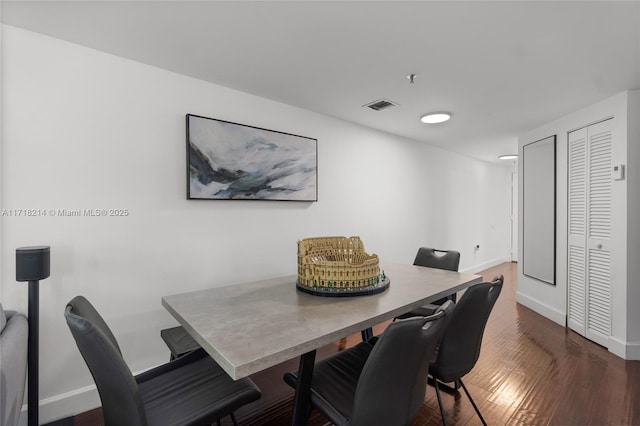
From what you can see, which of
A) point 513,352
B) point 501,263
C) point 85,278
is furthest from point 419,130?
point 501,263

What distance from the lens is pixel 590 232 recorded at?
122 inches

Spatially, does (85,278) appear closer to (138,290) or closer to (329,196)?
(138,290)

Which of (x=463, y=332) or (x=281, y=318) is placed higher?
(x=281, y=318)

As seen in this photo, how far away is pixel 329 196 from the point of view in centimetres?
343

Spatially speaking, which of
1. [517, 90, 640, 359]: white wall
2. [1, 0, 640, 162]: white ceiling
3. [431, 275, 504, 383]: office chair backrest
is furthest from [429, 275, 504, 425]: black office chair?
[517, 90, 640, 359]: white wall

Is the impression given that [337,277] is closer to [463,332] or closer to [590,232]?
[463,332]

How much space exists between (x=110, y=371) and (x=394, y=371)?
3.28 ft

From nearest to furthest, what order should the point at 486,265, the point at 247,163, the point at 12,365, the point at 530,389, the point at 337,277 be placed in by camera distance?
the point at 12,365
the point at 337,277
the point at 530,389
the point at 247,163
the point at 486,265

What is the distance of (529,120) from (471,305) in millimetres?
3184

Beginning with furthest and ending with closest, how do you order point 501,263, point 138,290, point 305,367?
point 501,263
point 138,290
point 305,367

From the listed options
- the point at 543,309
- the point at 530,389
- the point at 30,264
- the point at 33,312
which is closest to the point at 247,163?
the point at 30,264

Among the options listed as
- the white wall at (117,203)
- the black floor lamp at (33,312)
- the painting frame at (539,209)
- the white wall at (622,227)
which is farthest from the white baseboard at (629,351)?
the black floor lamp at (33,312)

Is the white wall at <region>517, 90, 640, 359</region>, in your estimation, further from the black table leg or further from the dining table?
the black table leg

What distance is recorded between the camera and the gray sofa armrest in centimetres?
109
